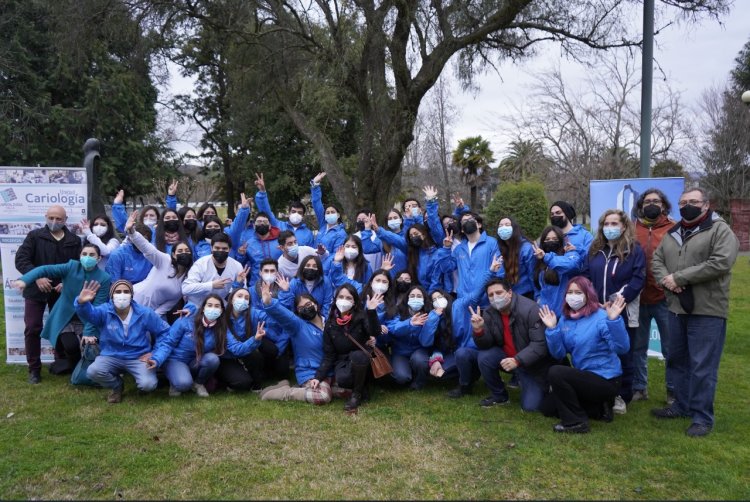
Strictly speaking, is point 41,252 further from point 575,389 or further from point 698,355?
point 698,355

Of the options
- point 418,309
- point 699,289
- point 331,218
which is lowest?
point 418,309

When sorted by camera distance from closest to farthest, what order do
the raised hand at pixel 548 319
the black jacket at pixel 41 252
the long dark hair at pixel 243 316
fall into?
1. the raised hand at pixel 548 319
2. the long dark hair at pixel 243 316
3. the black jacket at pixel 41 252

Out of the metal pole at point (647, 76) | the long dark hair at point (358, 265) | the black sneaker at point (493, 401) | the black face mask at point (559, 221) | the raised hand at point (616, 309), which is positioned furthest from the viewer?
the metal pole at point (647, 76)

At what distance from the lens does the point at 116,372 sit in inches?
237

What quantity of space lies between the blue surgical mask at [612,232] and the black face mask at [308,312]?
3.22 meters

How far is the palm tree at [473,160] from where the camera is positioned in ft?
105

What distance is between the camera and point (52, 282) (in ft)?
22.2

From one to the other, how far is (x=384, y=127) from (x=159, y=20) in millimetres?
5350

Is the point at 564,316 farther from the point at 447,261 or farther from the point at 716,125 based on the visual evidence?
the point at 716,125

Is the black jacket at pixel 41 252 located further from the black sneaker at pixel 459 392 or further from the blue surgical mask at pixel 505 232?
the blue surgical mask at pixel 505 232

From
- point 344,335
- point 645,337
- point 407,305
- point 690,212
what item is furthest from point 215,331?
point 690,212

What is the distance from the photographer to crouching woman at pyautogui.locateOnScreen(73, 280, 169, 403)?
5887 mm

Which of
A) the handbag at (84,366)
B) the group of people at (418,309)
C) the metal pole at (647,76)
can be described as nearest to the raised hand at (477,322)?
the group of people at (418,309)

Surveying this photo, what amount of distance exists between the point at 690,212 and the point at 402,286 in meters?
3.09
